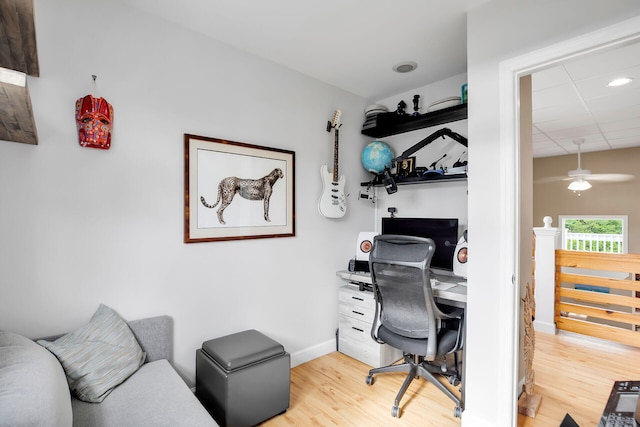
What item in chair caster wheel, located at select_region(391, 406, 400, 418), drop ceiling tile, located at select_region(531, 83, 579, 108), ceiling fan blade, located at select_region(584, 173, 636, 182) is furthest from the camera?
ceiling fan blade, located at select_region(584, 173, 636, 182)

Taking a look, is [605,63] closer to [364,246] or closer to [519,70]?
[519,70]

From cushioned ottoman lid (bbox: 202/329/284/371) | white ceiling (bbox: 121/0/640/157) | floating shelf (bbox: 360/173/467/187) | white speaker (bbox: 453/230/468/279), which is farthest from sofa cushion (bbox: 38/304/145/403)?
floating shelf (bbox: 360/173/467/187)

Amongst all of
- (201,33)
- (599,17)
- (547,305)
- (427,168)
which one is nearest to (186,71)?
(201,33)

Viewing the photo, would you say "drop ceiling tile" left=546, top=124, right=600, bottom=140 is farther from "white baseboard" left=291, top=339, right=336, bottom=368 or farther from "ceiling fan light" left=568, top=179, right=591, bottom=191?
"white baseboard" left=291, top=339, right=336, bottom=368

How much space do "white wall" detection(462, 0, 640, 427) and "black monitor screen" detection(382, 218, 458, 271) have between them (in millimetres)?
703

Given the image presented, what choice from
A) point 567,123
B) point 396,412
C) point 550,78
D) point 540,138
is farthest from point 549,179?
point 396,412

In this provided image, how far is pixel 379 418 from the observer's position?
2.04m

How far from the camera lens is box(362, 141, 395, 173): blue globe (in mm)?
3109

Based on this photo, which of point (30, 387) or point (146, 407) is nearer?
point (30, 387)

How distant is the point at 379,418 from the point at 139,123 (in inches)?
93.7

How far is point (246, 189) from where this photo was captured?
2.45 meters

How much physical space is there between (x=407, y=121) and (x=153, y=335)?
→ 8.62ft

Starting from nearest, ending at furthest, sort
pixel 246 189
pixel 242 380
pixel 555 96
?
pixel 242 380, pixel 246 189, pixel 555 96

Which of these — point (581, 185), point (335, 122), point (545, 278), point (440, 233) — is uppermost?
point (335, 122)
